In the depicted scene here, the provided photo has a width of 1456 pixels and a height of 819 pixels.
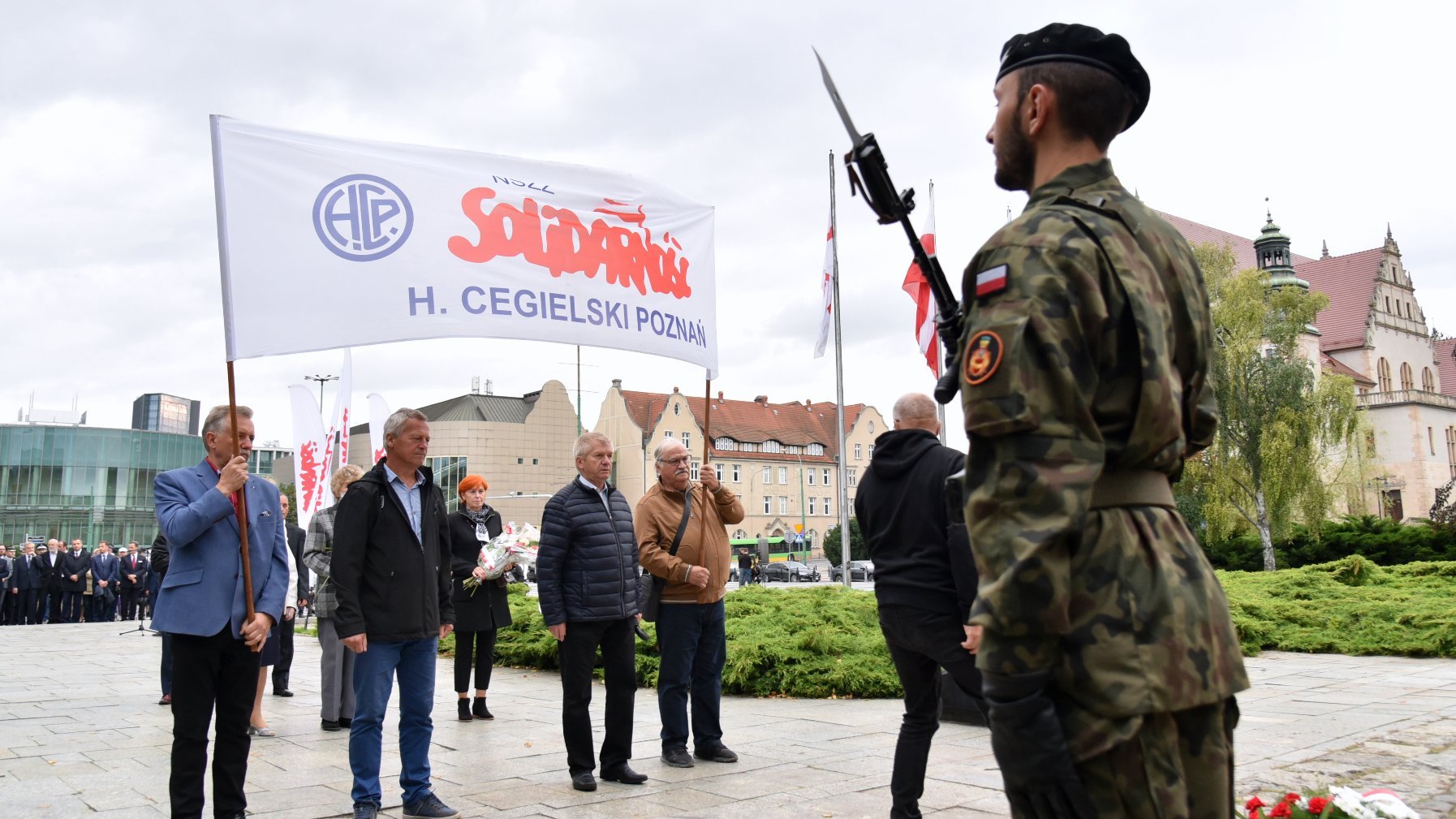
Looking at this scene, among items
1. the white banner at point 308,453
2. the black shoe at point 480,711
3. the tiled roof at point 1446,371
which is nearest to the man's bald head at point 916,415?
the black shoe at point 480,711

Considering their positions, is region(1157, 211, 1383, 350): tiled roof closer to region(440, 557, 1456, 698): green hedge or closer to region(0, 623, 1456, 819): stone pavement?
region(440, 557, 1456, 698): green hedge

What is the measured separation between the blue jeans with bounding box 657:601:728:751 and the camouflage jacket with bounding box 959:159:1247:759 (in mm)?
5048

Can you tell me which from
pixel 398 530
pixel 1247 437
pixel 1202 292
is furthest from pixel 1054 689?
pixel 1247 437

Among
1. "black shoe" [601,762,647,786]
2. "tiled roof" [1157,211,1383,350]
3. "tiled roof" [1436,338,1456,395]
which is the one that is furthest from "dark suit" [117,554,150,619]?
"tiled roof" [1436,338,1456,395]

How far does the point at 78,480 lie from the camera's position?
71875mm

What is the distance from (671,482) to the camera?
7246 millimetres

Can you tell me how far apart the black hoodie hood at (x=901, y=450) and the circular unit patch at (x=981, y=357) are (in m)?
3.17

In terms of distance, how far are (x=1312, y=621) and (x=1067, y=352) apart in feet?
44.5

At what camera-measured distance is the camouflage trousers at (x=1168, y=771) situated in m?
1.97

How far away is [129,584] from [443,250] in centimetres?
2678

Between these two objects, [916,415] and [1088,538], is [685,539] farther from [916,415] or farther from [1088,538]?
[1088,538]

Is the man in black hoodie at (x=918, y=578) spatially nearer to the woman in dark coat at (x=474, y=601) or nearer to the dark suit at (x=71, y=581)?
the woman in dark coat at (x=474, y=601)

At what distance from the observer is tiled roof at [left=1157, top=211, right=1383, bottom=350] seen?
75.8 meters

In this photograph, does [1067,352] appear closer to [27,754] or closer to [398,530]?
[398,530]
